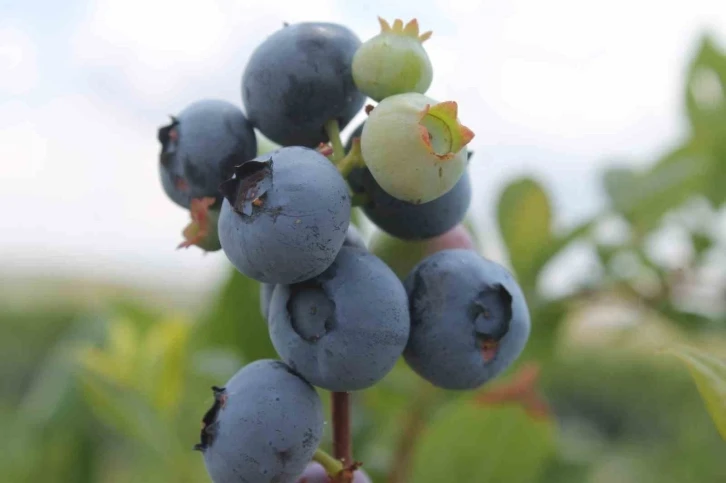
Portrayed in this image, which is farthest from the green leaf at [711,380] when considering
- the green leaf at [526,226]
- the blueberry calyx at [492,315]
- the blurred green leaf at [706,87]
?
the blurred green leaf at [706,87]

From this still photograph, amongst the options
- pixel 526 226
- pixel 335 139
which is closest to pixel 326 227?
pixel 335 139

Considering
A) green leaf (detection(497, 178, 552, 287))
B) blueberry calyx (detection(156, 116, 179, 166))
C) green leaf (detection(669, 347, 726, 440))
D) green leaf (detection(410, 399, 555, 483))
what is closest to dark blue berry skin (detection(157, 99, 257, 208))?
blueberry calyx (detection(156, 116, 179, 166))

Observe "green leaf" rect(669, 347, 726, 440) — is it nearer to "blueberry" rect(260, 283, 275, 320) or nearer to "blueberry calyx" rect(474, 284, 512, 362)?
"blueberry calyx" rect(474, 284, 512, 362)

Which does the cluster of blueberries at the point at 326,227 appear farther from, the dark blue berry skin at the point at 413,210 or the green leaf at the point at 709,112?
the green leaf at the point at 709,112

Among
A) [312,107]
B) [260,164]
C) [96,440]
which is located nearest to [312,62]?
[312,107]

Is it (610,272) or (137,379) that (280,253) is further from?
(610,272)

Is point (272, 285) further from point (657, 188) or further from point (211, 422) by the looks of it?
point (657, 188)
